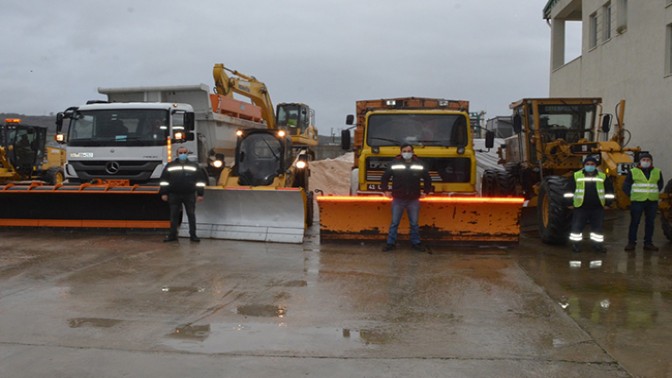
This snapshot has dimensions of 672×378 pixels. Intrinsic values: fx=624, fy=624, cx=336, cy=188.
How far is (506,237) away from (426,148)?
6.77ft

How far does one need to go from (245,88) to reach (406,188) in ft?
21.7

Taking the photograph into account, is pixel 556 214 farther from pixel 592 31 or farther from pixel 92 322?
pixel 592 31

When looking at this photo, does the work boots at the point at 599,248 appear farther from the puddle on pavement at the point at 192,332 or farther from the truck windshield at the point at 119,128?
the truck windshield at the point at 119,128

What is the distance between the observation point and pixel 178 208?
10844 mm

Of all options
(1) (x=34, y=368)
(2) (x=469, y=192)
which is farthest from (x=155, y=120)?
(1) (x=34, y=368)

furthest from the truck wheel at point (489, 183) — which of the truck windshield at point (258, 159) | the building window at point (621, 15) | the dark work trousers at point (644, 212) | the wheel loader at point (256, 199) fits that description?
the building window at point (621, 15)

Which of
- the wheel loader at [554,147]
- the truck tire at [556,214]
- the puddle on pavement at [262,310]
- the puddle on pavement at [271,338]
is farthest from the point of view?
the wheel loader at [554,147]

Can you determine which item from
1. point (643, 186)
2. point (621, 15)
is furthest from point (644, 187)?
point (621, 15)

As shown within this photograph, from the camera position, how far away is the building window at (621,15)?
17.5m

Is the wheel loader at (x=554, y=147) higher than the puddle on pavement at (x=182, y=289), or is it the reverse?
the wheel loader at (x=554, y=147)

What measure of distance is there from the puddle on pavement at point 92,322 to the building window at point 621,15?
16382 mm

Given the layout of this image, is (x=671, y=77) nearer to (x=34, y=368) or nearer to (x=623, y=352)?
(x=623, y=352)

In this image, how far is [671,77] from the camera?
571 inches

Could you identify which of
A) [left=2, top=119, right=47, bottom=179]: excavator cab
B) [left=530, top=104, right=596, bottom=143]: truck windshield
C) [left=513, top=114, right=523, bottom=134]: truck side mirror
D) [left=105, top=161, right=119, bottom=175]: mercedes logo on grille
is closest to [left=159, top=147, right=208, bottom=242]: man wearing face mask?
[left=105, top=161, right=119, bottom=175]: mercedes logo on grille
